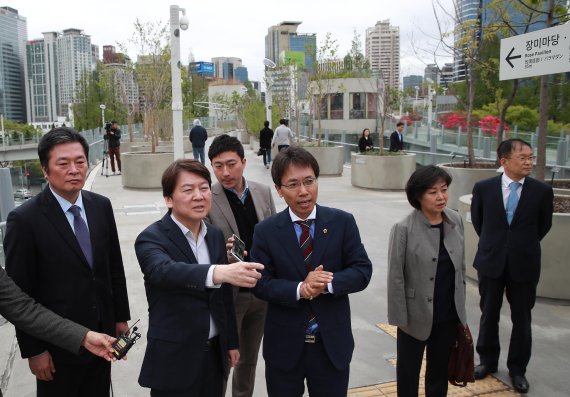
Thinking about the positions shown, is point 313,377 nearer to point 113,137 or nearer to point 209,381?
point 209,381

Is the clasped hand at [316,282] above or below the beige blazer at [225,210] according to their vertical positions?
below

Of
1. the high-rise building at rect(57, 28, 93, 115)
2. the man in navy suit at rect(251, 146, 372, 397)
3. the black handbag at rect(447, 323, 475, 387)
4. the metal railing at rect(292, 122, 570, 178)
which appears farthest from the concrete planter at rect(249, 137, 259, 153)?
the high-rise building at rect(57, 28, 93, 115)

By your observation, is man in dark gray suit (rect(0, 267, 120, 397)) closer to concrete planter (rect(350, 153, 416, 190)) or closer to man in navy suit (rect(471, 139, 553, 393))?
man in navy suit (rect(471, 139, 553, 393))

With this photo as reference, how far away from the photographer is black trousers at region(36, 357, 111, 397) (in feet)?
8.43

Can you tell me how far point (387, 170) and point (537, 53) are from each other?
326 inches

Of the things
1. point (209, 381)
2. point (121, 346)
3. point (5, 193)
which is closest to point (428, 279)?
point (209, 381)

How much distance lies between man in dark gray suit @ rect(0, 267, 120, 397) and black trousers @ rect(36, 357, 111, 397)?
403 mm

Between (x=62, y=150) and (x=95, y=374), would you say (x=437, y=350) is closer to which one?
(x=95, y=374)

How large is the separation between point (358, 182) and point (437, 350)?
10624mm

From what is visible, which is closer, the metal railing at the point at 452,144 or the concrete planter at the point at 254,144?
the metal railing at the point at 452,144

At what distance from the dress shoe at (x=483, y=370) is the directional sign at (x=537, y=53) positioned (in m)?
2.49

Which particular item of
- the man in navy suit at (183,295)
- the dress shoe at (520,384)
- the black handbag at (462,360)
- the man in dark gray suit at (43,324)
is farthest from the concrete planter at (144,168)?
the man in dark gray suit at (43,324)

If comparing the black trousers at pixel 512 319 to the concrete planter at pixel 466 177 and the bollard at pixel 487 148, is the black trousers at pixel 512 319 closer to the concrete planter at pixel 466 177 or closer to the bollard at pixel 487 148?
the concrete planter at pixel 466 177

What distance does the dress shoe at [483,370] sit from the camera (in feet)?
Answer: 12.7
